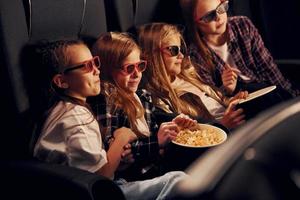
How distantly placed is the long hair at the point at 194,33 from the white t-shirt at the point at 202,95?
0.38ft

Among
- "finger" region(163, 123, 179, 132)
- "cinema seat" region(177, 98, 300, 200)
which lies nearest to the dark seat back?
"finger" region(163, 123, 179, 132)

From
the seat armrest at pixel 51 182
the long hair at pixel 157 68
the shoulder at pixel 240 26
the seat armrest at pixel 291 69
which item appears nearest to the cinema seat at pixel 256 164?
the seat armrest at pixel 51 182

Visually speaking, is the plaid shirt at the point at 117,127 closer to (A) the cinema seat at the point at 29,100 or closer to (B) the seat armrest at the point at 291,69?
(A) the cinema seat at the point at 29,100

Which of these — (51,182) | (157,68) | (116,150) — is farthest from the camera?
(157,68)

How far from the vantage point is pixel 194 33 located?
1574 mm

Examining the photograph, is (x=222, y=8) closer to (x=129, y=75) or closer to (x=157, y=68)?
(x=157, y=68)

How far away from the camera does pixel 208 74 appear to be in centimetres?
156

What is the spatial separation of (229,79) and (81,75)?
0.60m

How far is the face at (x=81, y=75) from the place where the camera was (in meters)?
1.17

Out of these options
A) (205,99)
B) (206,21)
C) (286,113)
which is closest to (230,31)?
(206,21)

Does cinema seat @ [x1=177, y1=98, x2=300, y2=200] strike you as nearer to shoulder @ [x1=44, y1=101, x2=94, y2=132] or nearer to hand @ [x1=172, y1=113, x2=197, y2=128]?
shoulder @ [x1=44, y1=101, x2=94, y2=132]

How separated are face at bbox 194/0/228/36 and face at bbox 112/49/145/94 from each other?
36 cm

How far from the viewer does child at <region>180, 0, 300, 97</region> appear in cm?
157

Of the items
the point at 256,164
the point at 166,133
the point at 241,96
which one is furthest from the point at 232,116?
the point at 256,164
